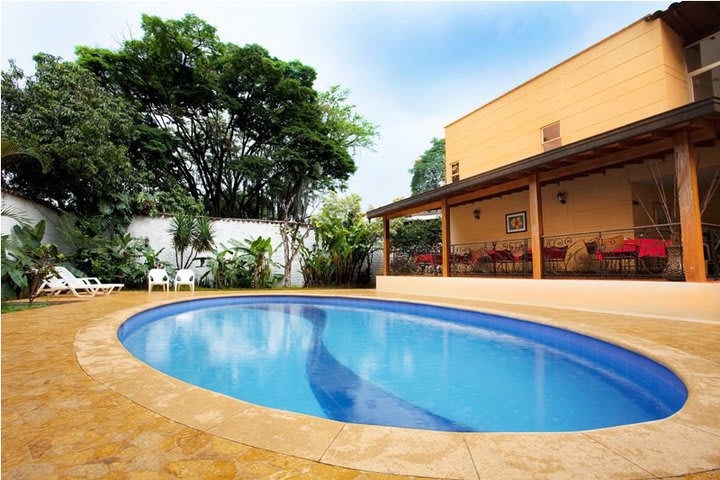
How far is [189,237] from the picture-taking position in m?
15.1

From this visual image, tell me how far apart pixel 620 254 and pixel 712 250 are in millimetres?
1447

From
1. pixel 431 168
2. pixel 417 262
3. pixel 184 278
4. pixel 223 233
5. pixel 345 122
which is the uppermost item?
pixel 431 168

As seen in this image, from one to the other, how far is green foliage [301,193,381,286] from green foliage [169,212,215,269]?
4.34 m

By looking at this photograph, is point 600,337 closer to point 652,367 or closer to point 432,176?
point 652,367

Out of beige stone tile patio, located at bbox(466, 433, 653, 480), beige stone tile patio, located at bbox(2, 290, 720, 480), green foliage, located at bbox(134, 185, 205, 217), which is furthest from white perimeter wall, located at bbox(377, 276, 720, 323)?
green foliage, located at bbox(134, 185, 205, 217)

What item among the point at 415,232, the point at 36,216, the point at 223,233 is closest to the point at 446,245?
the point at 415,232

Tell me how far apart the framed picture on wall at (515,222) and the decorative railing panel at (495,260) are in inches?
17.6

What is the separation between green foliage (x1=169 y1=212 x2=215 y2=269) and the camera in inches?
587

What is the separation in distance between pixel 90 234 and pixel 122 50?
36.6 feet

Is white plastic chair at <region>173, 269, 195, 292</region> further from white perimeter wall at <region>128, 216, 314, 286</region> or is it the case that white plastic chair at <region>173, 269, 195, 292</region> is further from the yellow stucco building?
the yellow stucco building

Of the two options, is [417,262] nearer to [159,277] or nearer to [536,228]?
[536,228]

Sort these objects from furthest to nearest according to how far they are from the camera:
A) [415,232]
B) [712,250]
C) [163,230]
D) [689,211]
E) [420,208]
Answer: [415,232] < [163,230] < [420,208] < [712,250] < [689,211]

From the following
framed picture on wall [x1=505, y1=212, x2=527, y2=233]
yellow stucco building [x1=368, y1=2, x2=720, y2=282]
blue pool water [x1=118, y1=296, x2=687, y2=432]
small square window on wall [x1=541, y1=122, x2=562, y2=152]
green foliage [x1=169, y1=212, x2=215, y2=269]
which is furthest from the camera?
green foliage [x1=169, y1=212, x2=215, y2=269]

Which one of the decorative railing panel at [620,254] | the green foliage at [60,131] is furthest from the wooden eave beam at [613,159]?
the green foliage at [60,131]
